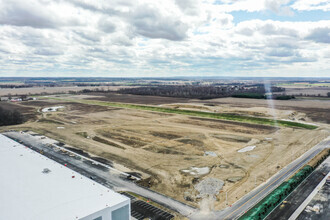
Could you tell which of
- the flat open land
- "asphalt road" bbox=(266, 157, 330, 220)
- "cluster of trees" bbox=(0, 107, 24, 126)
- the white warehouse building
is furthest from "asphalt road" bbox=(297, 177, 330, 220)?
"cluster of trees" bbox=(0, 107, 24, 126)

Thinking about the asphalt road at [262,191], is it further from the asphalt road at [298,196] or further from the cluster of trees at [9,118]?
the cluster of trees at [9,118]

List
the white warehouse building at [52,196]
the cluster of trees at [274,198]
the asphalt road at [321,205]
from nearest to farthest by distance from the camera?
the white warehouse building at [52,196]
the asphalt road at [321,205]
the cluster of trees at [274,198]

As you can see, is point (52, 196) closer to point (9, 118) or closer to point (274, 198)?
point (274, 198)

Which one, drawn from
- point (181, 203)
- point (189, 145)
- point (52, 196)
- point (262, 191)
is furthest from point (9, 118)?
point (262, 191)

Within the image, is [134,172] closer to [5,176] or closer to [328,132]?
[5,176]

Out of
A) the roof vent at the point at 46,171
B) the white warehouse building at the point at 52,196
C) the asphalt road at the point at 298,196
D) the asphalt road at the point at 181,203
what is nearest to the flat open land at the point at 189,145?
the asphalt road at the point at 181,203

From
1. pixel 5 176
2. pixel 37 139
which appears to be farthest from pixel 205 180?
pixel 37 139
